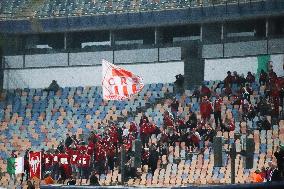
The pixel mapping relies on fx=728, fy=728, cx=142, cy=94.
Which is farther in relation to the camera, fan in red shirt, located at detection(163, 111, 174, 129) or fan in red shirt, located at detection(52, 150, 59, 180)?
fan in red shirt, located at detection(163, 111, 174, 129)

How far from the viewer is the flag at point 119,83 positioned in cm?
2455

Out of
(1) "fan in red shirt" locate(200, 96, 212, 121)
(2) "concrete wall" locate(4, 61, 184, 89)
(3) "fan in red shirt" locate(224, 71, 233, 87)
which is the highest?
(2) "concrete wall" locate(4, 61, 184, 89)

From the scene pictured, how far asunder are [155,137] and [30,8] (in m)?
15.3

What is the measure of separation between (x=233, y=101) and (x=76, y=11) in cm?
1323

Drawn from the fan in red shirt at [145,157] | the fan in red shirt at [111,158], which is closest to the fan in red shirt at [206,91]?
the fan in red shirt at [145,157]

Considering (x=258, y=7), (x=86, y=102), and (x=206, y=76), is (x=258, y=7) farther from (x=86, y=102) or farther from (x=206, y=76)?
(x=86, y=102)

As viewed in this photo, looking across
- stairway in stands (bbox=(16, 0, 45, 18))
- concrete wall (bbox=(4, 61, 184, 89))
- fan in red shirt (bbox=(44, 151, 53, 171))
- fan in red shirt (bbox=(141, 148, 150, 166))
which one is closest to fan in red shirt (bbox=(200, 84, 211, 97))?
concrete wall (bbox=(4, 61, 184, 89))

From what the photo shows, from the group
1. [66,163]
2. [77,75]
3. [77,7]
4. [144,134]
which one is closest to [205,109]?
[144,134]

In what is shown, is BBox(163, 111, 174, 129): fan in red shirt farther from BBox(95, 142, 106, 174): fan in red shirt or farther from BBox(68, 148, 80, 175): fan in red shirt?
Answer: BBox(68, 148, 80, 175): fan in red shirt

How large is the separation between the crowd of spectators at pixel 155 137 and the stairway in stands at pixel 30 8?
486 inches

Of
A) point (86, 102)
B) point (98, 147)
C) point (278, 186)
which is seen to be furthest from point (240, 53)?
point (278, 186)

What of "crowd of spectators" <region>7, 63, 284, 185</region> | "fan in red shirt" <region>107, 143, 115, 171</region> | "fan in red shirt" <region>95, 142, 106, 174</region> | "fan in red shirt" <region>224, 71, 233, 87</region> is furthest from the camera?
"fan in red shirt" <region>224, 71, 233, 87</region>

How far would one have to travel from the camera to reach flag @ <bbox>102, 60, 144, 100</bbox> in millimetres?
24547

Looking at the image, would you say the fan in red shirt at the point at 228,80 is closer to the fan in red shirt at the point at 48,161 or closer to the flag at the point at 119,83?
the flag at the point at 119,83
